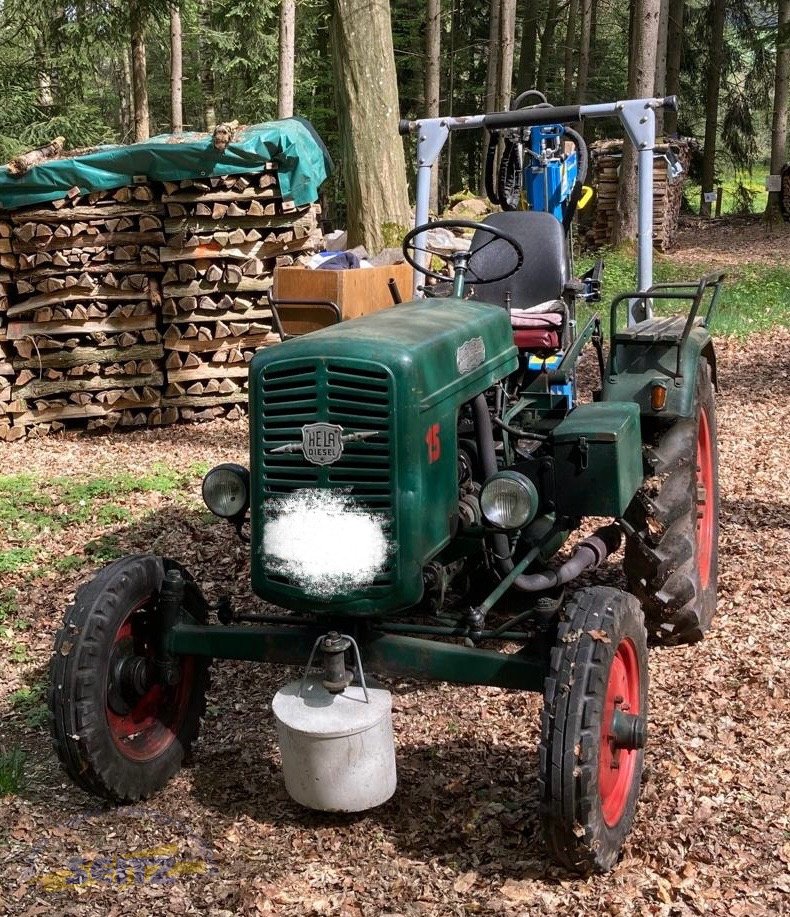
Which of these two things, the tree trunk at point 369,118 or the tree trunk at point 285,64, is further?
the tree trunk at point 285,64

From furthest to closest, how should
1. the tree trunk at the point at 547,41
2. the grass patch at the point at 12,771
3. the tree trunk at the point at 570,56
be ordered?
the tree trunk at the point at 547,41 → the tree trunk at the point at 570,56 → the grass patch at the point at 12,771

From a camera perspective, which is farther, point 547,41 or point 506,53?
point 547,41

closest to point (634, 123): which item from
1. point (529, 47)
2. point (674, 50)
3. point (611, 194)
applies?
point (611, 194)

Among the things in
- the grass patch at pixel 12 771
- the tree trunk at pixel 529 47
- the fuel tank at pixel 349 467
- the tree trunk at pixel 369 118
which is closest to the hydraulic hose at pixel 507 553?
the fuel tank at pixel 349 467

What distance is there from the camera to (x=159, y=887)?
334cm

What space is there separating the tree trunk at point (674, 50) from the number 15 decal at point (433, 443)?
78.8ft

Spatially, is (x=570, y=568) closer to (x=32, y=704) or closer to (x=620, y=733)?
(x=620, y=733)

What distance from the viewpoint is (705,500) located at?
5.20 meters

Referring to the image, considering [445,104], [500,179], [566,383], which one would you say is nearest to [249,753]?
[566,383]

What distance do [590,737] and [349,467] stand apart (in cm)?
106

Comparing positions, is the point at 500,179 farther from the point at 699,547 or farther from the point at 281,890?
the point at 281,890

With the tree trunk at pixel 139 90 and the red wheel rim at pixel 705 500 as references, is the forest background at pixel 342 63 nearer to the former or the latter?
the tree trunk at pixel 139 90

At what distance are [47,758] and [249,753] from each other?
80cm

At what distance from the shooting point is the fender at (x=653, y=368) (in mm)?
4516
